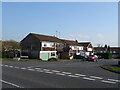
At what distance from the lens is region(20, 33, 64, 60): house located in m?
49.8

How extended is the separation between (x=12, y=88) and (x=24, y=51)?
41272 millimetres

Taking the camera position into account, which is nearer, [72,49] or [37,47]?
[37,47]

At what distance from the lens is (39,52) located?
4922cm

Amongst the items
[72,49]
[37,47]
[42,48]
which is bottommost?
[72,49]

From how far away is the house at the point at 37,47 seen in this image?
163ft

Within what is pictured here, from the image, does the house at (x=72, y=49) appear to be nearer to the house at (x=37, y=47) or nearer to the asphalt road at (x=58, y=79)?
the house at (x=37, y=47)

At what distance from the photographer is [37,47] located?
50312mm

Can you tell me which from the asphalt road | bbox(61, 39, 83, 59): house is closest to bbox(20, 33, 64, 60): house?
bbox(61, 39, 83, 59): house

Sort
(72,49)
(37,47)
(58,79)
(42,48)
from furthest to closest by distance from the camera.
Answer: (72,49), (37,47), (42,48), (58,79)

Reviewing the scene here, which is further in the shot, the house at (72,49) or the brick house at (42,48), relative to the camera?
the house at (72,49)

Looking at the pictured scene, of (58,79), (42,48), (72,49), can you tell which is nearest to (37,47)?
(42,48)

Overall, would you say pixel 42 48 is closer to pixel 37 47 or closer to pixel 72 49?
pixel 37 47

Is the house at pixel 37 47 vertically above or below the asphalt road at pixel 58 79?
above

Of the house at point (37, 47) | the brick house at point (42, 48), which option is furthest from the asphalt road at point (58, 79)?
the brick house at point (42, 48)
